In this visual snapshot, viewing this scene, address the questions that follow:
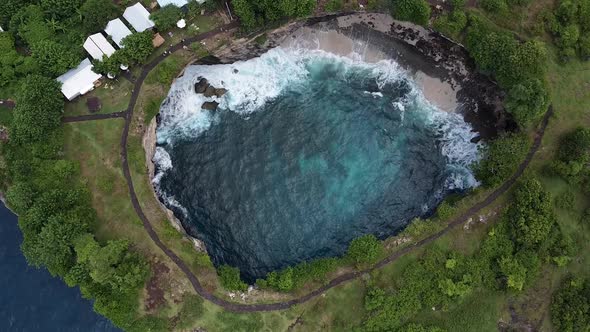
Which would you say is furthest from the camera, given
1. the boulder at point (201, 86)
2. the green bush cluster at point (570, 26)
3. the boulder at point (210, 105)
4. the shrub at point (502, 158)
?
the boulder at point (201, 86)

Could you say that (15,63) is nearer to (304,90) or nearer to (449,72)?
(304,90)

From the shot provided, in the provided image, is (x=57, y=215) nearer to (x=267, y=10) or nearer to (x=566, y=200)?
(x=267, y=10)

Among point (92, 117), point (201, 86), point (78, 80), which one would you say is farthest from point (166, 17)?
point (92, 117)

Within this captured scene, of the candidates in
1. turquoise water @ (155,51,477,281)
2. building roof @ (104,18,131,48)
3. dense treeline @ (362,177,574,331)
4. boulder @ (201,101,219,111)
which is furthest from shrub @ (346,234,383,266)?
building roof @ (104,18,131,48)

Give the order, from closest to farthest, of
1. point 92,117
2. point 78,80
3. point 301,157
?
point 78,80 → point 92,117 → point 301,157

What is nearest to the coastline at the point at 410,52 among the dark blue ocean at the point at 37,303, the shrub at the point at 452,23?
the shrub at the point at 452,23

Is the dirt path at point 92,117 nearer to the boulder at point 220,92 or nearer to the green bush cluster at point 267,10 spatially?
the boulder at point 220,92
